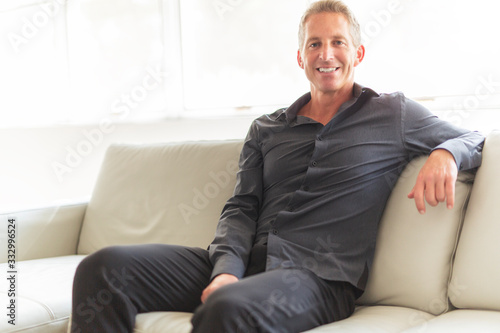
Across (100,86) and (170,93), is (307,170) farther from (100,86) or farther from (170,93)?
(100,86)

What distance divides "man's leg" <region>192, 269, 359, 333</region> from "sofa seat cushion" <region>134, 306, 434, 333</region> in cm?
5

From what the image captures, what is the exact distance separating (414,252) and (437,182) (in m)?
0.23

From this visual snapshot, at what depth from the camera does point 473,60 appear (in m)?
2.12

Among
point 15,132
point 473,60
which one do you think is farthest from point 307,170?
point 15,132

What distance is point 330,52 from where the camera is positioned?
5.82 ft

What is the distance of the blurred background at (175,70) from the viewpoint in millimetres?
2178

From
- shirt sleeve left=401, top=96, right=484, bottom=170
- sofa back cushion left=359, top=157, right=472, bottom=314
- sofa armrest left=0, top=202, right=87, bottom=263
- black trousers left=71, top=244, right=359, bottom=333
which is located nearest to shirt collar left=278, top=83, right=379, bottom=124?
shirt sleeve left=401, top=96, right=484, bottom=170

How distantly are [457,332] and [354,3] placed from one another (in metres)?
1.60

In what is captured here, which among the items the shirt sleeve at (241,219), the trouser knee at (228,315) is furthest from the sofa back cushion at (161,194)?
the trouser knee at (228,315)

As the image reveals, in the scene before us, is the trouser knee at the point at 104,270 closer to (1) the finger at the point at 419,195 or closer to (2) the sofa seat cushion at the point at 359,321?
(2) the sofa seat cushion at the point at 359,321

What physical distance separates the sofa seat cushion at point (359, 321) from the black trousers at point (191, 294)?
0.03m
